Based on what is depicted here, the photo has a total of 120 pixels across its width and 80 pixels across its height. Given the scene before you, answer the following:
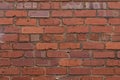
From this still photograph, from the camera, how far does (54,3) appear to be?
9.64ft

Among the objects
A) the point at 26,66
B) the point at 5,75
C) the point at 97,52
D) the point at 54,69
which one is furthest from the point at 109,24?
the point at 5,75

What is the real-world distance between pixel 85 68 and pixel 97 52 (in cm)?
21

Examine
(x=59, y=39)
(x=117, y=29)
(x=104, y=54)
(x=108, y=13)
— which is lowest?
(x=104, y=54)

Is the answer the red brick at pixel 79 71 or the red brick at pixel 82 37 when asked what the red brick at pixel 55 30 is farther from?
the red brick at pixel 79 71

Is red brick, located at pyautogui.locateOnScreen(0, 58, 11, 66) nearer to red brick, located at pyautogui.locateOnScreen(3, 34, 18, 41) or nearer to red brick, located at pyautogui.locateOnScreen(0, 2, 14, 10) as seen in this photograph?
red brick, located at pyautogui.locateOnScreen(3, 34, 18, 41)

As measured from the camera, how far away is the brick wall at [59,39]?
285 centimetres

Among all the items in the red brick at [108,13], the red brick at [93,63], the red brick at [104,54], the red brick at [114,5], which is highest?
the red brick at [114,5]

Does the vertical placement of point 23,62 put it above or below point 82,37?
below

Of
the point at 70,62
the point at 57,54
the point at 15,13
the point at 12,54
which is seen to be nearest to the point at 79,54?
the point at 70,62

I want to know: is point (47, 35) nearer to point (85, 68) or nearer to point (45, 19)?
point (45, 19)

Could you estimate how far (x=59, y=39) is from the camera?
9.49 ft

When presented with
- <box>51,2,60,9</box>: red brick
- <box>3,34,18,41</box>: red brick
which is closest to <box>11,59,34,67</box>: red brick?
<box>3,34,18,41</box>: red brick

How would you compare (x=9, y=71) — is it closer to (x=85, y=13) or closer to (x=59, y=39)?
(x=59, y=39)

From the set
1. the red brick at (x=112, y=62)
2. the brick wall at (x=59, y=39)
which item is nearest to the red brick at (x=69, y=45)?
the brick wall at (x=59, y=39)
